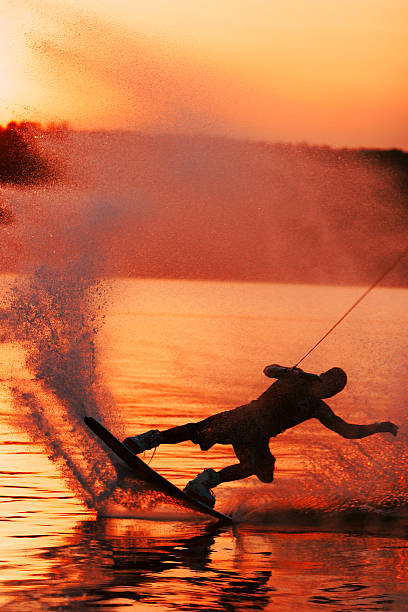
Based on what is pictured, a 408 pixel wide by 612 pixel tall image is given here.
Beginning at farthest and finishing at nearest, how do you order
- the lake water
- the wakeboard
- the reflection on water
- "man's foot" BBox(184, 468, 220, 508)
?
1. "man's foot" BBox(184, 468, 220, 508)
2. the wakeboard
3. the lake water
4. the reflection on water

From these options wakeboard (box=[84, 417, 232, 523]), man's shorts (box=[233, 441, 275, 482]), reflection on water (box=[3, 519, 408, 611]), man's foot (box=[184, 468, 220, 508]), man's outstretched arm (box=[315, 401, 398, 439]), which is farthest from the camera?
man's shorts (box=[233, 441, 275, 482])

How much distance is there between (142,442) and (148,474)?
0.29 metres

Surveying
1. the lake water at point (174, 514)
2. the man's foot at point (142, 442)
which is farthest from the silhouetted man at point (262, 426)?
the lake water at point (174, 514)

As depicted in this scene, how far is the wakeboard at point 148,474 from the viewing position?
11.5 m

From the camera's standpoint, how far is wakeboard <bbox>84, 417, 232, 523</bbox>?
11.5 m

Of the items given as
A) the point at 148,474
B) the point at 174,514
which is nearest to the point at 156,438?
the point at 148,474

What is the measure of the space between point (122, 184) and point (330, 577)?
1779 centimetres

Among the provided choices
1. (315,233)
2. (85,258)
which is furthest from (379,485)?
(315,233)

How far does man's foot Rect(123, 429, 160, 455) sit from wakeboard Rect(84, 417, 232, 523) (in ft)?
0.17

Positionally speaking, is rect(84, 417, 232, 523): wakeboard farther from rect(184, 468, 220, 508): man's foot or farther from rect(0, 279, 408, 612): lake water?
rect(0, 279, 408, 612): lake water

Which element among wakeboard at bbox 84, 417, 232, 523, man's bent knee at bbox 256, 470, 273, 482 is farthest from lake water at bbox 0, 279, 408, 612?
man's bent knee at bbox 256, 470, 273, 482

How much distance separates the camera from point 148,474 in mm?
11625

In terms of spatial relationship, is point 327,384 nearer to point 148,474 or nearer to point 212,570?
point 148,474

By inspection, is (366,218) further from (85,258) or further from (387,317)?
(85,258)
